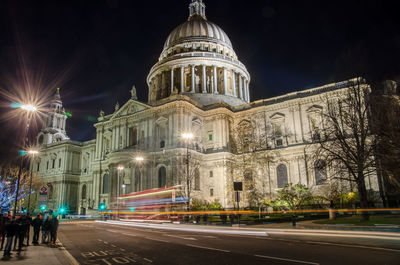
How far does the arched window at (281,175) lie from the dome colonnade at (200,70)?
19.6m

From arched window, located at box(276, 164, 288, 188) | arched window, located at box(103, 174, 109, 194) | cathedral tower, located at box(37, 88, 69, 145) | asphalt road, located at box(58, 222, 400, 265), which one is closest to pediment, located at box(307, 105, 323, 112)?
arched window, located at box(276, 164, 288, 188)

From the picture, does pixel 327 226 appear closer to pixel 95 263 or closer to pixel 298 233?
pixel 298 233

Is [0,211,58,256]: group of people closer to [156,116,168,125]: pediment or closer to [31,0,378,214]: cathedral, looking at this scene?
[31,0,378,214]: cathedral

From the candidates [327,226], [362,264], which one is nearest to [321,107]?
[327,226]

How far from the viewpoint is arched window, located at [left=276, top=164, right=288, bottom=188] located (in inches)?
1759

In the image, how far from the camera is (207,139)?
166 feet

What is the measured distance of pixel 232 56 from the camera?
Result: 234ft

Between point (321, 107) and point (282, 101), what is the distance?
623 cm

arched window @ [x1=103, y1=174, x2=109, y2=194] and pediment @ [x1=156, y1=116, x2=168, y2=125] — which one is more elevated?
pediment @ [x1=156, y1=116, x2=168, y2=125]

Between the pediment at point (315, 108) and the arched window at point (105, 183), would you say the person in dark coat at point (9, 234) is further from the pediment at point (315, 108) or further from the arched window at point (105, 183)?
the arched window at point (105, 183)

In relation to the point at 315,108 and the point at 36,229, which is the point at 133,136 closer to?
the point at 315,108

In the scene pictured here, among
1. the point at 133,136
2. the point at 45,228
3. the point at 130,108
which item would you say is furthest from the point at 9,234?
the point at 130,108

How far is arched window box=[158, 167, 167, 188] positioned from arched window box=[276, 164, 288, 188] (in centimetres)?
1707

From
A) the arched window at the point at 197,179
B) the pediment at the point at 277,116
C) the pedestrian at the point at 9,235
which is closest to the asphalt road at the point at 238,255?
the pedestrian at the point at 9,235
